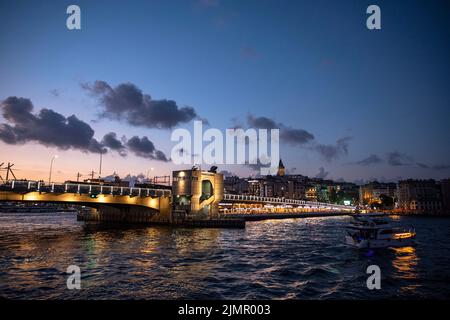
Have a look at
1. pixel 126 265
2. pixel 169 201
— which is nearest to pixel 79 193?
pixel 169 201

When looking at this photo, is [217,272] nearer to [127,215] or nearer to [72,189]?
[72,189]

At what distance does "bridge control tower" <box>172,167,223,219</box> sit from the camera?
3145 inches

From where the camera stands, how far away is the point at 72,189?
212 feet

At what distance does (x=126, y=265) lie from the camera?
2933 centimetres

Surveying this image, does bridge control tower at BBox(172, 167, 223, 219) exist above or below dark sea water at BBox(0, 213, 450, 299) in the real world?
above

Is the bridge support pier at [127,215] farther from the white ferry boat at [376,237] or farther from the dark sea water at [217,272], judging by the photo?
the white ferry boat at [376,237]

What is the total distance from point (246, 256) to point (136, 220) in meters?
58.1

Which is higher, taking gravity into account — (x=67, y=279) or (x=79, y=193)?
(x=79, y=193)

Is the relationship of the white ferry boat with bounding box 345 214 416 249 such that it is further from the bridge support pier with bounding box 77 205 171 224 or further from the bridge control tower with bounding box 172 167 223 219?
the bridge support pier with bounding box 77 205 171 224

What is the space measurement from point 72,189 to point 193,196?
28.4 meters

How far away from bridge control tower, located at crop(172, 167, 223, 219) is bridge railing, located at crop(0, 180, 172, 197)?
4.33m

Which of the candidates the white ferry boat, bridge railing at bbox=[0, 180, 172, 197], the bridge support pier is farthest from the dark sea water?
the bridge support pier

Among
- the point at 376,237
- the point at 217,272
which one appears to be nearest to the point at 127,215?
the point at 376,237
